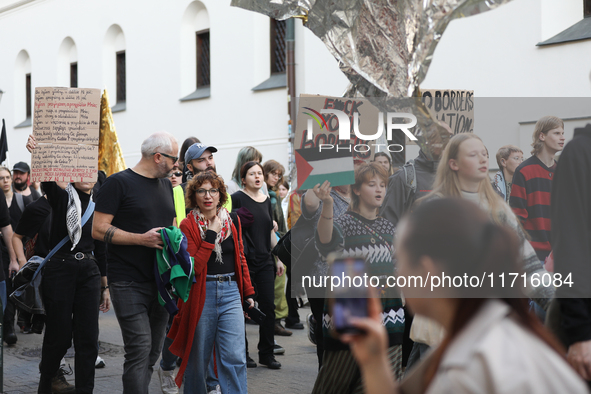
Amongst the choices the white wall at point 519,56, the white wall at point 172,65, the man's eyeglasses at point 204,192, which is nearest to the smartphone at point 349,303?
the man's eyeglasses at point 204,192

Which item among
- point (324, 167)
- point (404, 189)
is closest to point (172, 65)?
point (324, 167)

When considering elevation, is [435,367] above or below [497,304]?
below

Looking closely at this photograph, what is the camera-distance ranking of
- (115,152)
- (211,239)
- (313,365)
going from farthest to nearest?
1. (115,152)
2. (313,365)
3. (211,239)

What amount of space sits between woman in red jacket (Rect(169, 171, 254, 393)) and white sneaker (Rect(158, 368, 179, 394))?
820 millimetres

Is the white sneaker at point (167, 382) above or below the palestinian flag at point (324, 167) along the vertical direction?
below

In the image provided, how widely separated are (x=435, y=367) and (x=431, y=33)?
2.82m

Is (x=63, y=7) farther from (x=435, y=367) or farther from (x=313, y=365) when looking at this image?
(x=435, y=367)

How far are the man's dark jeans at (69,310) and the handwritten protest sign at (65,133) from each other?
0.69m

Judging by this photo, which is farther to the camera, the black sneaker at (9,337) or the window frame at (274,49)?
the window frame at (274,49)

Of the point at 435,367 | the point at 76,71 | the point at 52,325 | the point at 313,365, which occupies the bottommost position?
the point at 313,365

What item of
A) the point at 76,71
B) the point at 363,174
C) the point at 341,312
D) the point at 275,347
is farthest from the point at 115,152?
the point at 76,71

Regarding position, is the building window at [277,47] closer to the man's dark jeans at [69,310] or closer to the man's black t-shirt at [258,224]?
the man's black t-shirt at [258,224]

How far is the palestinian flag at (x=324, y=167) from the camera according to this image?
12.5 feet

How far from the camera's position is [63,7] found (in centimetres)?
2322
